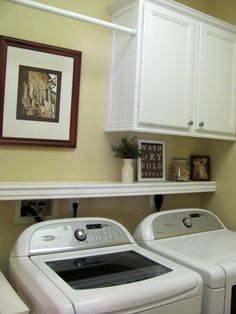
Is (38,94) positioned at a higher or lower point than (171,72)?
lower

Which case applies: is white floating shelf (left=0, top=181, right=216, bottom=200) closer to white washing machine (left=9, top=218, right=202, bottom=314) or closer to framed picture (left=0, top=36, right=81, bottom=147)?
white washing machine (left=9, top=218, right=202, bottom=314)

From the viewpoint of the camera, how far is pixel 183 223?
2.00 meters

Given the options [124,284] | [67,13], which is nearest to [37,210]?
[124,284]

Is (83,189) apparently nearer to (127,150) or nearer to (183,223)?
(127,150)

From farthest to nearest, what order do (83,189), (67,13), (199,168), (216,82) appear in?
(199,168)
(216,82)
(83,189)
(67,13)

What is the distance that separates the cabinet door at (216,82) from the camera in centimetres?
204

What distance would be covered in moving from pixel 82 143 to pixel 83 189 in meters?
0.32

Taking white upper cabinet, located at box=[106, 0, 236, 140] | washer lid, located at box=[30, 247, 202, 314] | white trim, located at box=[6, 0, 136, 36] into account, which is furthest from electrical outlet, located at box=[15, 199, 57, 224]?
white trim, located at box=[6, 0, 136, 36]

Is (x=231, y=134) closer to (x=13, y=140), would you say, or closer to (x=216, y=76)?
(x=216, y=76)

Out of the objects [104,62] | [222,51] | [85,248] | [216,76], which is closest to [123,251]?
[85,248]

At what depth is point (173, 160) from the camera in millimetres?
2340

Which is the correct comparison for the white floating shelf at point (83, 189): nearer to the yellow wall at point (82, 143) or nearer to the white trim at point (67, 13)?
the yellow wall at point (82, 143)

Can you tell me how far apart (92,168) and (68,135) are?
26cm

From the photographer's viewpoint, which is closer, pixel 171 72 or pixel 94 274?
pixel 94 274
